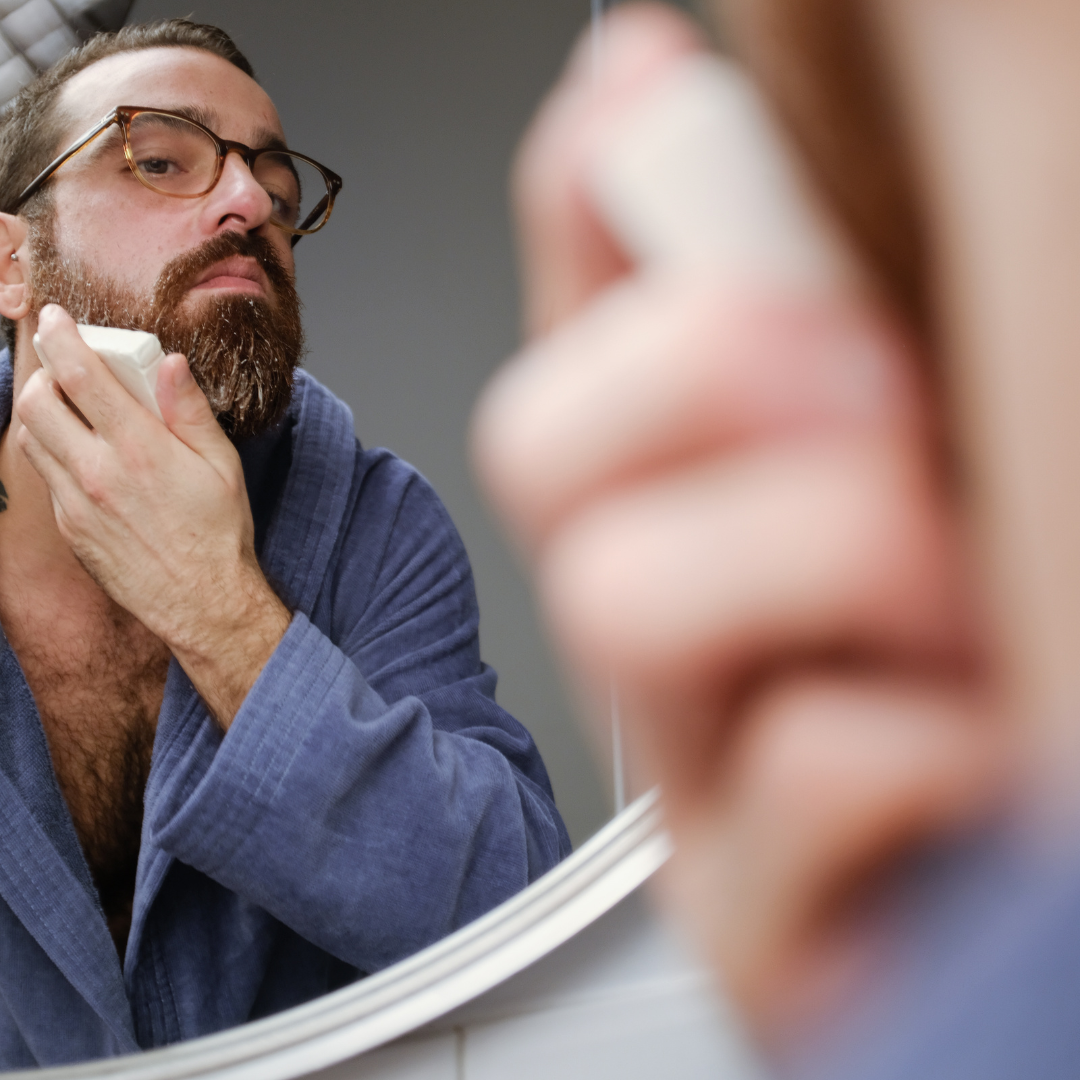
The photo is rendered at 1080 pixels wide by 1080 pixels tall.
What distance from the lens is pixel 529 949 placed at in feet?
1.10

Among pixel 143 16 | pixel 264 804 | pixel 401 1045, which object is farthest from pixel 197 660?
pixel 143 16

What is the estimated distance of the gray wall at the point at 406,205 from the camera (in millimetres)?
430

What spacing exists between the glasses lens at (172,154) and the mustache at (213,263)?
3cm

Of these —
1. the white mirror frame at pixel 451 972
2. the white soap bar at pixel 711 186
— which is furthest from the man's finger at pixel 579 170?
the white mirror frame at pixel 451 972

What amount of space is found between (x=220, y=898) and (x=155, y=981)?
43 millimetres

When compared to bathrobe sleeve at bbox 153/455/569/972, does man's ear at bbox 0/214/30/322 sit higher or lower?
higher

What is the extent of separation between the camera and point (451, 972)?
1.12 ft

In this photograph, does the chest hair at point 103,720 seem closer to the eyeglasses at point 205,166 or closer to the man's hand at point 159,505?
the man's hand at point 159,505

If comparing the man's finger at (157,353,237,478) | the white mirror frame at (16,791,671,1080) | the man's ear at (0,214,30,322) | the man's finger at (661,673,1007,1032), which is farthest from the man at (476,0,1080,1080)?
the man's ear at (0,214,30,322)

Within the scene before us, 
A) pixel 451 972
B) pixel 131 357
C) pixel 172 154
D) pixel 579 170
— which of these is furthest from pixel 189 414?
pixel 579 170

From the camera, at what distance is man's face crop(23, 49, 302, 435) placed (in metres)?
0.43

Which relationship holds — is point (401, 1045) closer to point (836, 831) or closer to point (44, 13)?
point (836, 831)

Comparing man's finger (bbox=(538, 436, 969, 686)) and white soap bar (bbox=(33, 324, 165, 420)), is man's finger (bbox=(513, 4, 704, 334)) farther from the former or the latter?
white soap bar (bbox=(33, 324, 165, 420))

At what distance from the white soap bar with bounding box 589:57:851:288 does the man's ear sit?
51 cm
